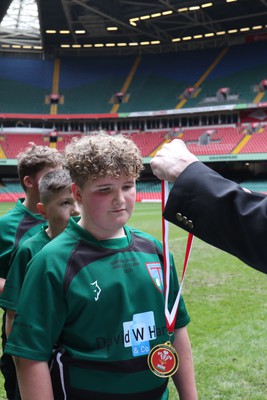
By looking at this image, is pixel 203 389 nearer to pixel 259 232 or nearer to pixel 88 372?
pixel 88 372

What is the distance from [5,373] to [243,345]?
11.7 ft

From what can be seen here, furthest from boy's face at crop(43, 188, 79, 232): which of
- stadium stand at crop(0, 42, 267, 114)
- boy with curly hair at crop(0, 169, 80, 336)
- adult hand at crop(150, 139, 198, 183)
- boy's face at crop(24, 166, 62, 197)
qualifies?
stadium stand at crop(0, 42, 267, 114)

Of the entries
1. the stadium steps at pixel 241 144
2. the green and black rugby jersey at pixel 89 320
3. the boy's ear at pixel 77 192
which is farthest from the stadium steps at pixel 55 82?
the green and black rugby jersey at pixel 89 320

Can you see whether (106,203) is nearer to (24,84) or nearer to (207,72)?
(207,72)

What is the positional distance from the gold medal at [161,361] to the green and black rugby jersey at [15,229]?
147cm

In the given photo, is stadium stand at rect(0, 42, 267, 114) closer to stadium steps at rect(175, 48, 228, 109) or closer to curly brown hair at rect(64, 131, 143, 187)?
stadium steps at rect(175, 48, 228, 109)

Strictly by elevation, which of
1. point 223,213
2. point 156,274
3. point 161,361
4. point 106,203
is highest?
point 223,213

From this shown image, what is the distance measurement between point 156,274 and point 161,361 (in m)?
0.40

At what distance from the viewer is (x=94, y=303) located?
2023 millimetres

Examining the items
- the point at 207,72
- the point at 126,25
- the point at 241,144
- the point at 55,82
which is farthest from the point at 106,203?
the point at 55,82

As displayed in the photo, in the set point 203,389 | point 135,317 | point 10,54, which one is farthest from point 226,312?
point 10,54

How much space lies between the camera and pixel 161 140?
4647 cm

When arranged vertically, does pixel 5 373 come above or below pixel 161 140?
above

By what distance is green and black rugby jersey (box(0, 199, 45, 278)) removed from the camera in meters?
3.21
